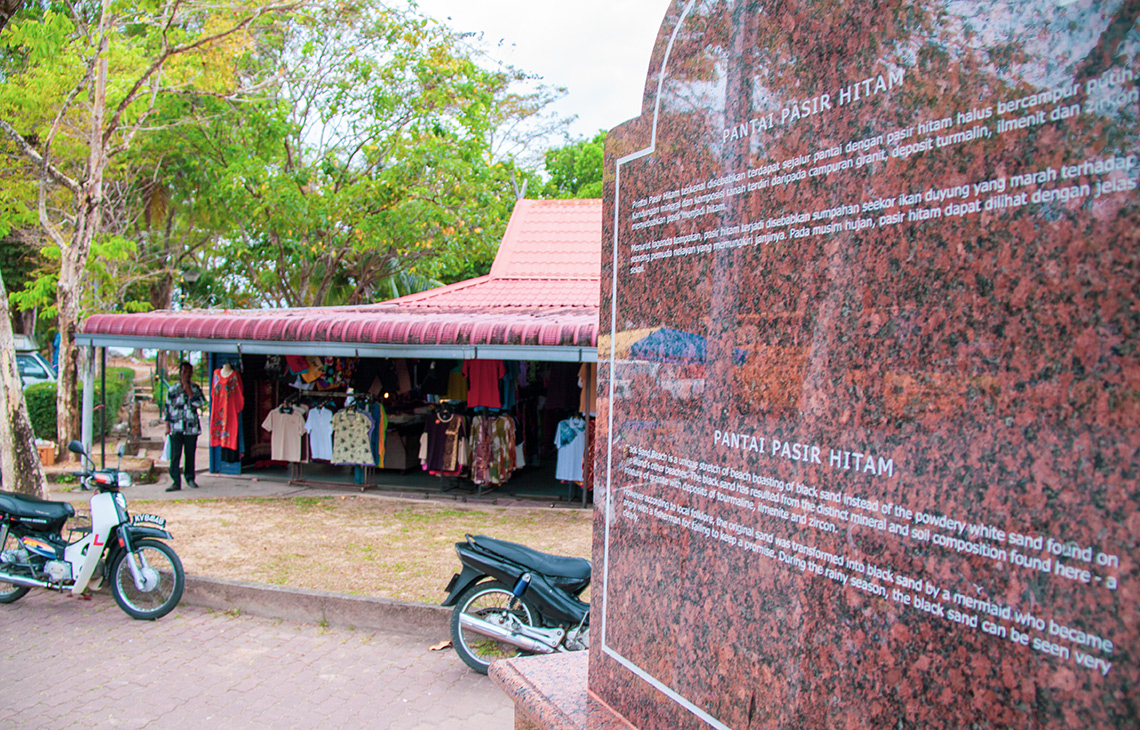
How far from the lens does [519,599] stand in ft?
15.8

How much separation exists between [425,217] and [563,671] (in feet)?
46.8

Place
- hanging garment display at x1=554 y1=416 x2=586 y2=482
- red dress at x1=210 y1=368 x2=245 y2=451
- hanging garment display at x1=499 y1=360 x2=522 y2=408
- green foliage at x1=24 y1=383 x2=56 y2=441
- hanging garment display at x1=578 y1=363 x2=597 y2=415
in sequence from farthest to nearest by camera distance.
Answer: green foliage at x1=24 y1=383 x2=56 y2=441, red dress at x1=210 y1=368 x2=245 y2=451, hanging garment display at x1=499 y1=360 x2=522 y2=408, hanging garment display at x1=554 y1=416 x2=586 y2=482, hanging garment display at x1=578 y1=363 x2=597 y2=415

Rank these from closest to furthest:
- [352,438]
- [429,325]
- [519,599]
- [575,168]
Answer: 1. [519,599]
2. [429,325]
3. [352,438]
4. [575,168]

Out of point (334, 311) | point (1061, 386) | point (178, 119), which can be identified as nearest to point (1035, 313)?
point (1061, 386)

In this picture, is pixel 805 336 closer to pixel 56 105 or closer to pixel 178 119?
pixel 56 105

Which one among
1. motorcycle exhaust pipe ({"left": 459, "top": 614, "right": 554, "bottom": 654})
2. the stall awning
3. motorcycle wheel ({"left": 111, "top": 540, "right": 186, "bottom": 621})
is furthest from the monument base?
the stall awning

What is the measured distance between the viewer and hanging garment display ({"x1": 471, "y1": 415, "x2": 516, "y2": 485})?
10.4 meters

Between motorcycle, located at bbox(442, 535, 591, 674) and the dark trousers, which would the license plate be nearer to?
motorcycle, located at bbox(442, 535, 591, 674)

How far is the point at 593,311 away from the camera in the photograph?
10.4 metres

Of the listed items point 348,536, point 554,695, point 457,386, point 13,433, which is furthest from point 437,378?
point 554,695

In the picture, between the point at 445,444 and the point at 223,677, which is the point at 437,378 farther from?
the point at 223,677

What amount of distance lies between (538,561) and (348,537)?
416cm

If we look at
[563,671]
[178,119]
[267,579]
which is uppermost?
[178,119]

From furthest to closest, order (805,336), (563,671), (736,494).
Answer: (563,671), (736,494), (805,336)
